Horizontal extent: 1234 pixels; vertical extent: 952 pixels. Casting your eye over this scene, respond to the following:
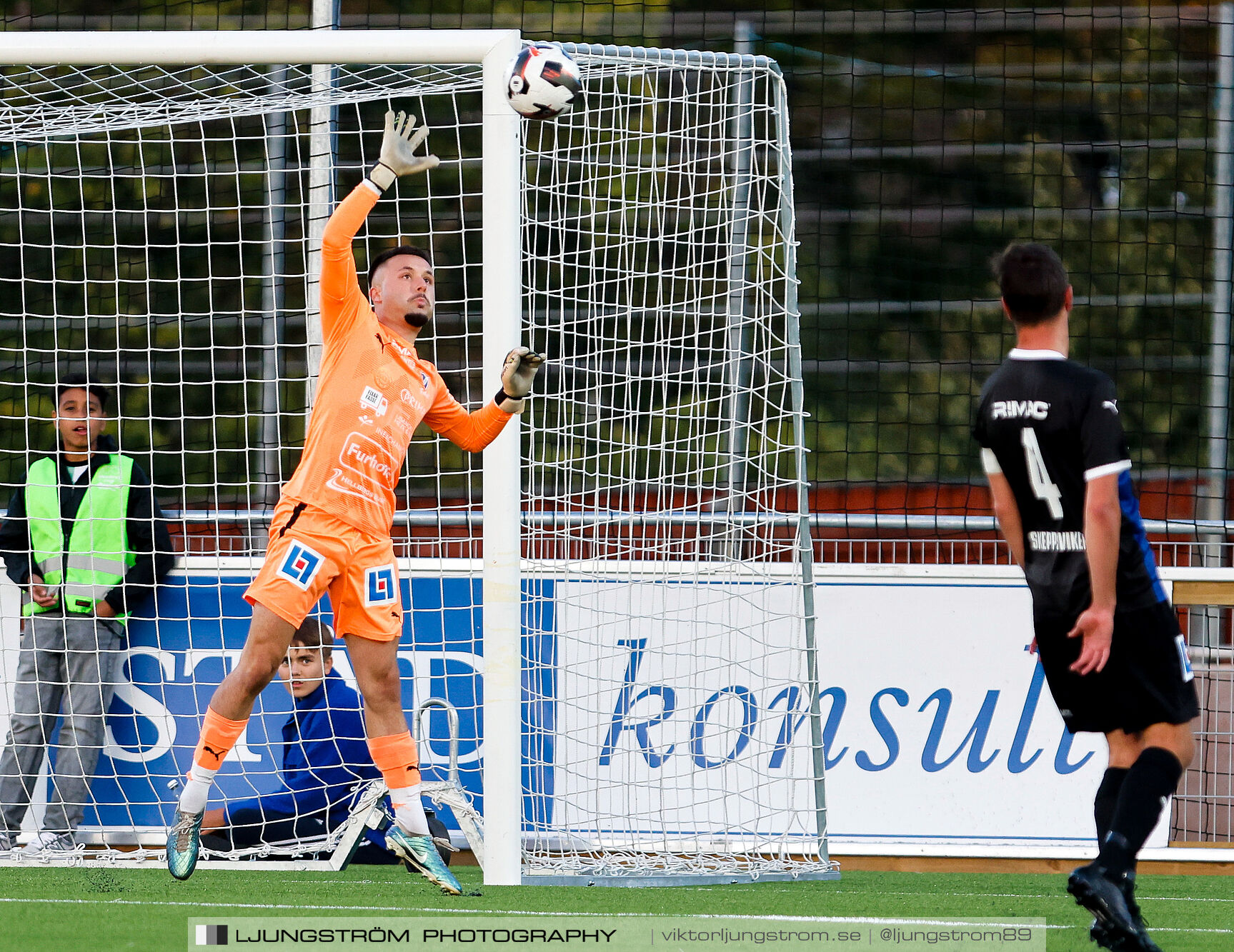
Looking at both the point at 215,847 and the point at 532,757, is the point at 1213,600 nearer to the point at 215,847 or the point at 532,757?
the point at 532,757

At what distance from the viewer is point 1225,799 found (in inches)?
245

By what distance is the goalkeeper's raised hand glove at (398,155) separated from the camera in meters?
4.61

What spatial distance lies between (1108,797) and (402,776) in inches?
84.6

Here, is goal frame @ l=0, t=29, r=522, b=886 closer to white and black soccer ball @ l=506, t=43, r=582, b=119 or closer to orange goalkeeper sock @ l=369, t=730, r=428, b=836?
white and black soccer ball @ l=506, t=43, r=582, b=119

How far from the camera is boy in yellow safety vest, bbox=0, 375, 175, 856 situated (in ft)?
19.8

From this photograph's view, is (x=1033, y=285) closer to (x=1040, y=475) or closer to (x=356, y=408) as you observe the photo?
(x=1040, y=475)

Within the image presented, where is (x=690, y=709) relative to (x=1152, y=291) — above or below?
below

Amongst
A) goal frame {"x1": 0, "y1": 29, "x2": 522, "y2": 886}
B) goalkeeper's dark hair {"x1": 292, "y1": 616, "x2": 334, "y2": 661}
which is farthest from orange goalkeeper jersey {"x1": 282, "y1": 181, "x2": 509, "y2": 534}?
goalkeeper's dark hair {"x1": 292, "y1": 616, "x2": 334, "y2": 661}

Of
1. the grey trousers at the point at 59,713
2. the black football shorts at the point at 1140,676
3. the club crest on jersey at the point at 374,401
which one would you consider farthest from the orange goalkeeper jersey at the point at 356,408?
the black football shorts at the point at 1140,676

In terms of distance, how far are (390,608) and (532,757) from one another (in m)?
1.12

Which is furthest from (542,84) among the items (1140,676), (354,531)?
(1140,676)

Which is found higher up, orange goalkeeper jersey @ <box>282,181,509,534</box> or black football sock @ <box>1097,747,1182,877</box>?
orange goalkeeper jersey @ <box>282,181,509,534</box>

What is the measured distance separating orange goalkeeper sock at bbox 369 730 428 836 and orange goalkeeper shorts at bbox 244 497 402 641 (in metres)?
0.34

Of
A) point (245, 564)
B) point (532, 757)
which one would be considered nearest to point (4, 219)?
point (245, 564)
